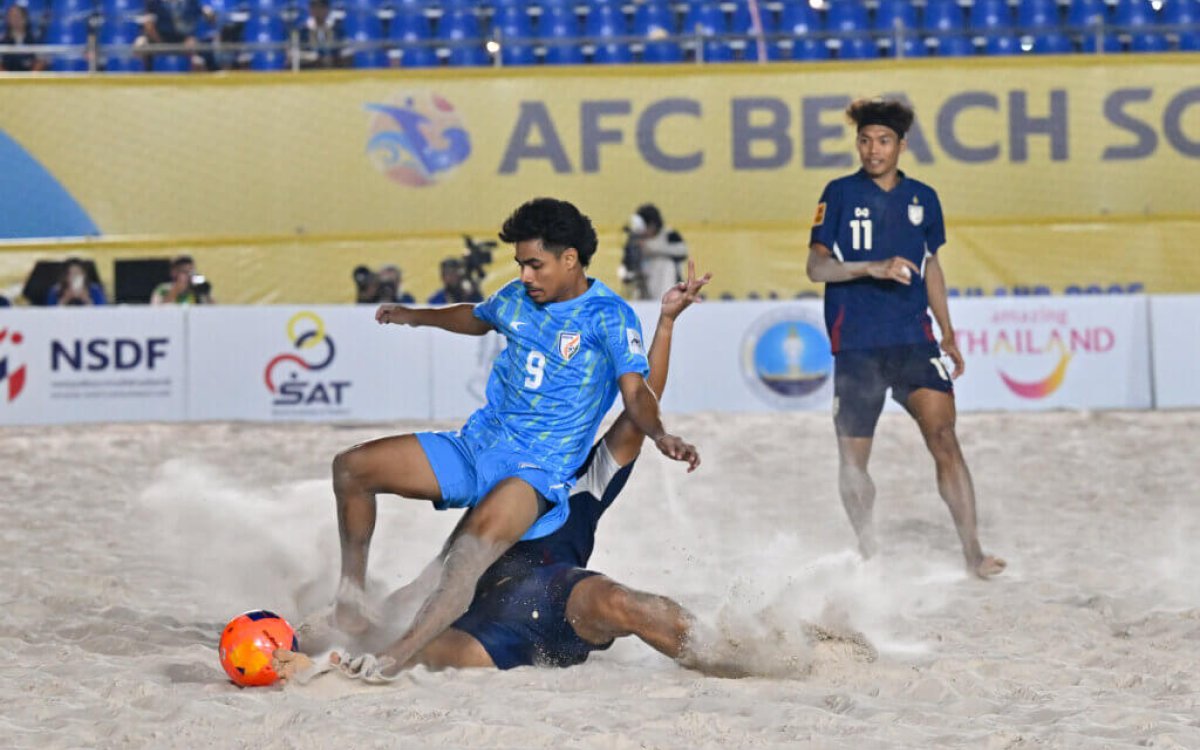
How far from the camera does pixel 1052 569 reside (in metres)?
7.02

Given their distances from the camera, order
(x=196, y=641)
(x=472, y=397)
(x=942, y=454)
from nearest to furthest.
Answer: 1. (x=196, y=641)
2. (x=942, y=454)
3. (x=472, y=397)

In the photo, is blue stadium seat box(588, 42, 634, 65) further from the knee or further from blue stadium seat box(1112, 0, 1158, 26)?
the knee

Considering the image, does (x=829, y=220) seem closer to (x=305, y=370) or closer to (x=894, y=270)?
(x=894, y=270)

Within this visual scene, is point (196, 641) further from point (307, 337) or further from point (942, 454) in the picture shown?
point (307, 337)

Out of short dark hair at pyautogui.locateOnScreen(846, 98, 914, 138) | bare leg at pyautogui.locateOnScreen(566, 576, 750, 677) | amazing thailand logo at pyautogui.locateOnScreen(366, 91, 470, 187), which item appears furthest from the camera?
amazing thailand logo at pyautogui.locateOnScreen(366, 91, 470, 187)

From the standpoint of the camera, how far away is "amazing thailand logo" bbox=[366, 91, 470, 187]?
1547cm

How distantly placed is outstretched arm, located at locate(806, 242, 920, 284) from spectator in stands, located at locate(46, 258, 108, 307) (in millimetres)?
8712

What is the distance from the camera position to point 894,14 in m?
16.7

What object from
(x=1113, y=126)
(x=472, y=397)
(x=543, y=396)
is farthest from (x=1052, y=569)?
(x=1113, y=126)

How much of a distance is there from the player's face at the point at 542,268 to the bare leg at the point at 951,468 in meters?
2.29

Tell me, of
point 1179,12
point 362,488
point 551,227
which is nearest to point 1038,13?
point 1179,12

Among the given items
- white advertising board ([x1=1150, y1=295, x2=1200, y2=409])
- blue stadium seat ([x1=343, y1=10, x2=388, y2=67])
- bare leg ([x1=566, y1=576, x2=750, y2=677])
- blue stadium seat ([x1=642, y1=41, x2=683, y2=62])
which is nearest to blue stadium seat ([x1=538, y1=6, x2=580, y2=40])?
blue stadium seat ([x1=642, y1=41, x2=683, y2=62])

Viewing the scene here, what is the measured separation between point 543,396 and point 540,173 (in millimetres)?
10611

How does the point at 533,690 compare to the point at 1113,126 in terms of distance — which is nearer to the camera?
the point at 533,690
